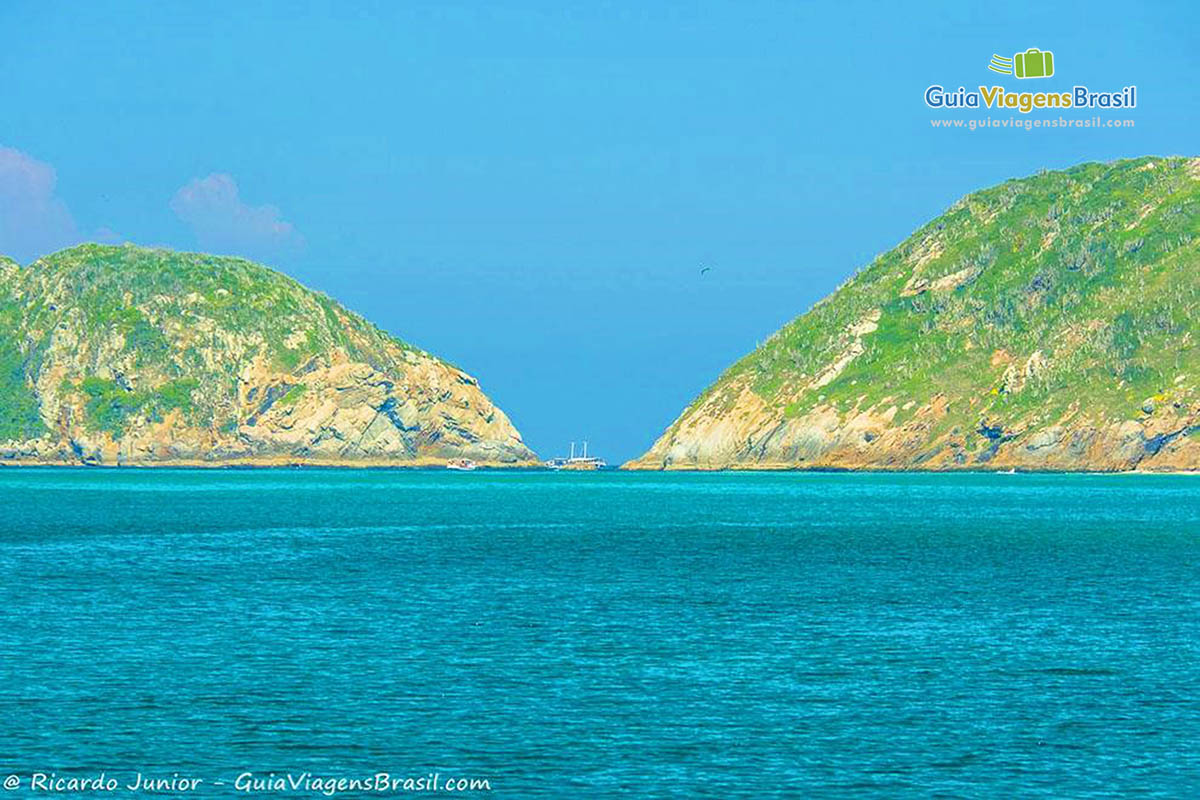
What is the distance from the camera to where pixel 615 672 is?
62469 millimetres

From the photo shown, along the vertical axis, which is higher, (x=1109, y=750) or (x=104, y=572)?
(x=104, y=572)

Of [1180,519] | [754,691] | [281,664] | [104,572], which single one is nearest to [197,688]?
[281,664]

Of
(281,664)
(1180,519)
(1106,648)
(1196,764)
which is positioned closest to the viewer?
(1196,764)

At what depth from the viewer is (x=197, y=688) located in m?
58.4

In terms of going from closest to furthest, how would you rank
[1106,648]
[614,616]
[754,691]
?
[754,691], [1106,648], [614,616]

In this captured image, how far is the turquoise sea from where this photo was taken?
47.2 meters

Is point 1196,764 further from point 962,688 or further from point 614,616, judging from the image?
point 614,616

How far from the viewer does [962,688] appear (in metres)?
59.0

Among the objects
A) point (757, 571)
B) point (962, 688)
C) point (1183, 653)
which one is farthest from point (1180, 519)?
point (962, 688)

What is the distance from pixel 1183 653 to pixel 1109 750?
19.8m

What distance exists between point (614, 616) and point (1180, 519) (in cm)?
10584

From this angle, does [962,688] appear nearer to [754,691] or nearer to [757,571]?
[754,691]

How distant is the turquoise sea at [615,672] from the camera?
155 feet

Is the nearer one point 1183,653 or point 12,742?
point 12,742
